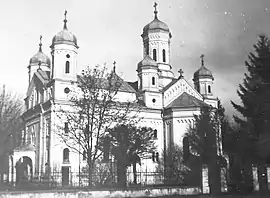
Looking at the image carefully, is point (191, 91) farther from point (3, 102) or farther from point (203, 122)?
point (3, 102)

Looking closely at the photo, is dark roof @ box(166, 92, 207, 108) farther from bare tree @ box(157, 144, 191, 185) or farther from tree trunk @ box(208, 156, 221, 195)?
tree trunk @ box(208, 156, 221, 195)

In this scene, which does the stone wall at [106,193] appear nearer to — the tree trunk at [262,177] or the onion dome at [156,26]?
the tree trunk at [262,177]

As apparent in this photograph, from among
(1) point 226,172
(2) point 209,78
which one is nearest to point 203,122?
(1) point 226,172

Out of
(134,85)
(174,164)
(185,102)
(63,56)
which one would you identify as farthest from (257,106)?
(134,85)

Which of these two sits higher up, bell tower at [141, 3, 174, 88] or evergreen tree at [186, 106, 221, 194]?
bell tower at [141, 3, 174, 88]

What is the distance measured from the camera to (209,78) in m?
52.0

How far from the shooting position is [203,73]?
52.1 m

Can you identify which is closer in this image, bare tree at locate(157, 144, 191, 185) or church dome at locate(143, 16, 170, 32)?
bare tree at locate(157, 144, 191, 185)

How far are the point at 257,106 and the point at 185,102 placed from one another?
2038cm

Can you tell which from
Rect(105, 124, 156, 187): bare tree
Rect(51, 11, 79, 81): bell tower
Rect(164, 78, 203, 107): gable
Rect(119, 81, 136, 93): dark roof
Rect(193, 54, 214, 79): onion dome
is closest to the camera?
Rect(105, 124, 156, 187): bare tree

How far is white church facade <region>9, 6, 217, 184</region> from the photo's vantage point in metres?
39.8

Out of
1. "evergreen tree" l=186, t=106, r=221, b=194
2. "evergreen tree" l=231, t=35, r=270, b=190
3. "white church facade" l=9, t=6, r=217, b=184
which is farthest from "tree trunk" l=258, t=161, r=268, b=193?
"white church facade" l=9, t=6, r=217, b=184

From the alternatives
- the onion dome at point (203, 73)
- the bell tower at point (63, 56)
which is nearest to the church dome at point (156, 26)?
the onion dome at point (203, 73)

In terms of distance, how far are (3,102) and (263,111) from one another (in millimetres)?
29368
